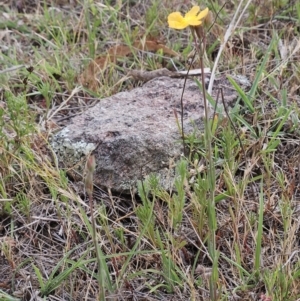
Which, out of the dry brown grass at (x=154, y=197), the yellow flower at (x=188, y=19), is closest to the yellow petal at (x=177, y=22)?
the yellow flower at (x=188, y=19)

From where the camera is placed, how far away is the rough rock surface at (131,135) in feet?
5.53

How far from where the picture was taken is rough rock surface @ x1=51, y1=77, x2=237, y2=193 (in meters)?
1.68

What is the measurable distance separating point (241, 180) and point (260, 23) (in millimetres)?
997

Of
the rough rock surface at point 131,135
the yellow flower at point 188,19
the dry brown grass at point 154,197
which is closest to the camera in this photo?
the yellow flower at point 188,19

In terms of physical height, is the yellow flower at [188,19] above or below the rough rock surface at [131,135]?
above

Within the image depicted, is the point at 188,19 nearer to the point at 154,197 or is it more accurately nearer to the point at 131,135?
the point at 154,197

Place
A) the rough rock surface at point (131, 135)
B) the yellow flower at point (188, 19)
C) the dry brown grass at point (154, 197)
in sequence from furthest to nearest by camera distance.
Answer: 1. the rough rock surface at point (131, 135)
2. the dry brown grass at point (154, 197)
3. the yellow flower at point (188, 19)

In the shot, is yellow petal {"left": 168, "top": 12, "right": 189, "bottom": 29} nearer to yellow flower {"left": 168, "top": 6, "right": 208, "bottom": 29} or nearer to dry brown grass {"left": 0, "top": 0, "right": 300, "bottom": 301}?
yellow flower {"left": 168, "top": 6, "right": 208, "bottom": 29}

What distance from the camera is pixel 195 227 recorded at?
151 cm

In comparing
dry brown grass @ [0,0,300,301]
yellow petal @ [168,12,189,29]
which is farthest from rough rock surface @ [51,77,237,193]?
yellow petal @ [168,12,189,29]

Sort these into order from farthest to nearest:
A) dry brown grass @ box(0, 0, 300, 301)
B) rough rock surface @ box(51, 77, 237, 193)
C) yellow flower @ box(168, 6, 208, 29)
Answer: rough rock surface @ box(51, 77, 237, 193), dry brown grass @ box(0, 0, 300, 301), yellow flower @ box(168, 6, 208, 29)

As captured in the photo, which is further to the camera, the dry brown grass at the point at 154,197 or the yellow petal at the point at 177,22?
the dry brown grass at the point at 154,197

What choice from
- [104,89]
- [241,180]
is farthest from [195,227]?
[104,89]

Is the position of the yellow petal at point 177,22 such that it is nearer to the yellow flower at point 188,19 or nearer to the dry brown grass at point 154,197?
the yellow flower at point 188,19
